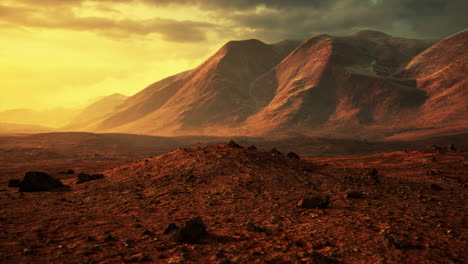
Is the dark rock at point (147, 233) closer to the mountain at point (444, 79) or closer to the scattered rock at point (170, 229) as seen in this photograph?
the scattered rock at point (170, 229)

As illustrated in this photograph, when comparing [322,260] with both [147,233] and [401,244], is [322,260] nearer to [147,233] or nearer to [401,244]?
[401,244]

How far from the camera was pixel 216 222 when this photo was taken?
35.5 feet

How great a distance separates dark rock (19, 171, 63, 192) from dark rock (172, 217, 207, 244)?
40.8ft

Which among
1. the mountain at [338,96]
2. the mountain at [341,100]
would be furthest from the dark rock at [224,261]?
the mountain at [338,96]

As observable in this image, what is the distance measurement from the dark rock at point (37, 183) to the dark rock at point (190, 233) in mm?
12429

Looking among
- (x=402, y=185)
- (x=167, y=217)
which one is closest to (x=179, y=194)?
(x=167, y=217)

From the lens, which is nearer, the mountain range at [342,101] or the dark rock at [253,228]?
the dark rock at [253,228]

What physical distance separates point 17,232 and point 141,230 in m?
4.09

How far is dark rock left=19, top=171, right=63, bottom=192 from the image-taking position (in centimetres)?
1709

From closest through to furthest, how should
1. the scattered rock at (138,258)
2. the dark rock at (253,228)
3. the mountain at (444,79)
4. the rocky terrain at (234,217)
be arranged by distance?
the scattered rock at (138,258) < the rocky terrain at (234,217) < the dark rock at (253,228) < the mountain at (444,79)

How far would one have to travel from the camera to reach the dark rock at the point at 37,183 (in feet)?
56.1

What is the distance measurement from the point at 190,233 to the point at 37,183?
13.2m

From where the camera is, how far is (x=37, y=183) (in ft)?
56.8

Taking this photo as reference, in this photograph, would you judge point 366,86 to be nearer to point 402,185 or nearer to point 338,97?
point 338,97
